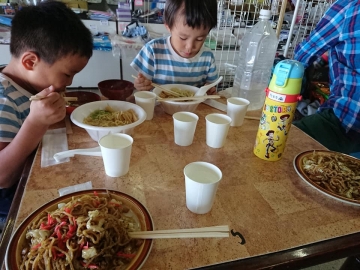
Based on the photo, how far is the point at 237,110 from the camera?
1191mm

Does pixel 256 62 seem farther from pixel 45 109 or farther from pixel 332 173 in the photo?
pixel 45 109

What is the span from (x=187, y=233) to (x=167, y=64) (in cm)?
130

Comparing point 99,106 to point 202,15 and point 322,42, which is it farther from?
point 322,42

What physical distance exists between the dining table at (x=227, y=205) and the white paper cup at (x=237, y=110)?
186mm

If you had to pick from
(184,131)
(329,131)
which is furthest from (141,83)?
(329,131)

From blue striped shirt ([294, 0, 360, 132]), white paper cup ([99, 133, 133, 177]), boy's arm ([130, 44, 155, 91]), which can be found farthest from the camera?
boy's arm ([130, 44, 155, 91])

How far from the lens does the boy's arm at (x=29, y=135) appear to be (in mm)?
882

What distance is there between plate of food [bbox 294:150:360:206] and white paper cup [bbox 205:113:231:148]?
0.28 metres

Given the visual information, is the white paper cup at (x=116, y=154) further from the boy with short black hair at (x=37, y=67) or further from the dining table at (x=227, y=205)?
the boy with short black hair at (x=37, y=67)

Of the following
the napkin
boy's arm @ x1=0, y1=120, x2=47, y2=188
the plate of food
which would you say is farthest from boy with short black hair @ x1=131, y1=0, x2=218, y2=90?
the plate of food

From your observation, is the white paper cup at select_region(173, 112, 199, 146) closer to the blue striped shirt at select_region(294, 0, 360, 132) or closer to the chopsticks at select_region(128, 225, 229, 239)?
the chopsticks at select_region(128, 225, 229, 239)

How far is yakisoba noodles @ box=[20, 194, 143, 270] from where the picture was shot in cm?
51

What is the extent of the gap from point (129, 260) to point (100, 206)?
156 millimetres

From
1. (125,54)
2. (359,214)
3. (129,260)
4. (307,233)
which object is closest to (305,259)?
(307,233)
